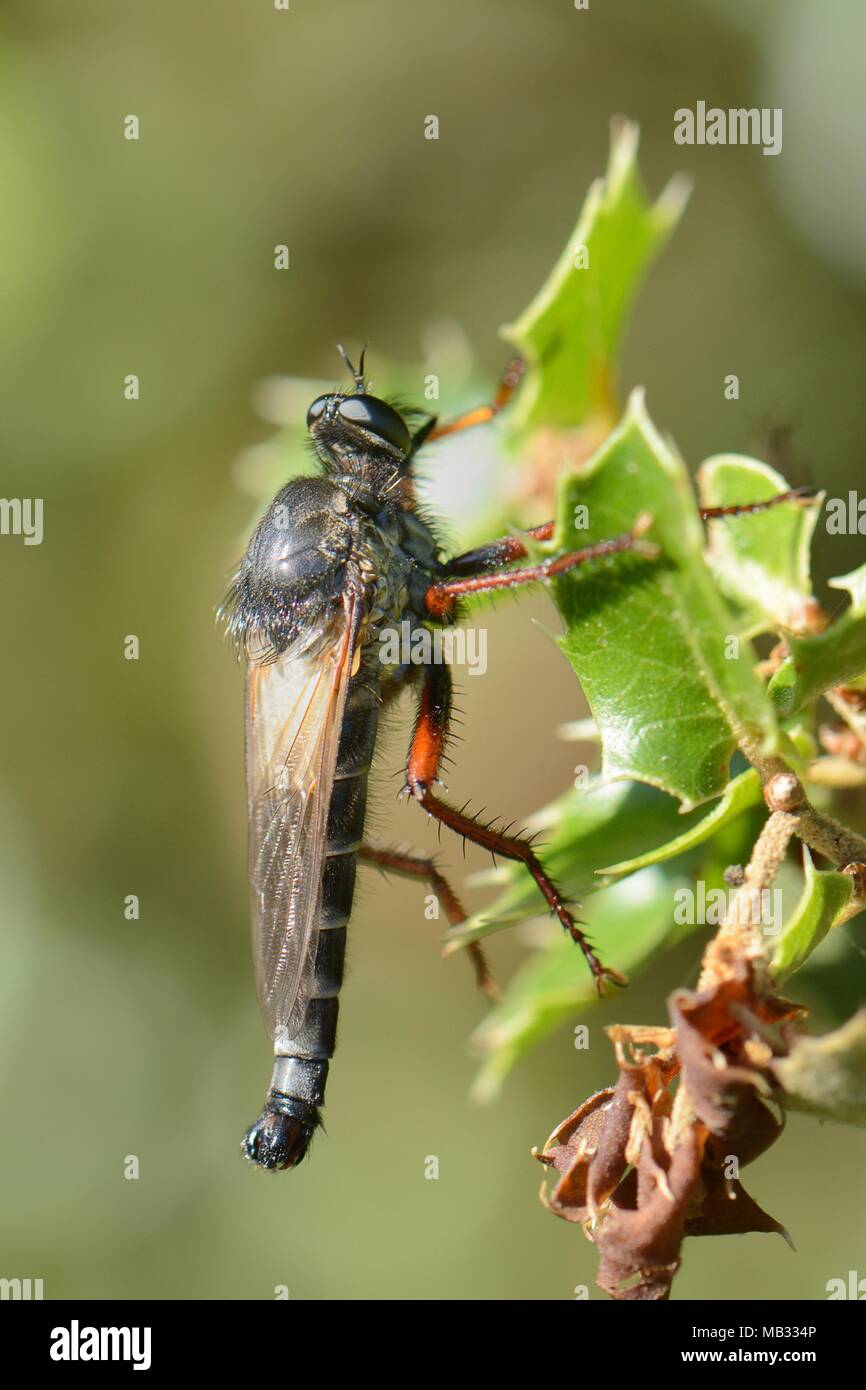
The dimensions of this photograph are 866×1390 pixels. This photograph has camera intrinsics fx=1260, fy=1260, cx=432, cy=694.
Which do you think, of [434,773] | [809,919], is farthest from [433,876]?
[809,919]

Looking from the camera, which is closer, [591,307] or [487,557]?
[591,307]

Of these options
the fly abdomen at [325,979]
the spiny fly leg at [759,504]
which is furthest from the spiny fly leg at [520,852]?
the spiny fly leg at [759,504]

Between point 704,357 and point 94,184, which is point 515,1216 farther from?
point 94,184

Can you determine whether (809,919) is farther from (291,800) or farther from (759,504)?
(291,800)

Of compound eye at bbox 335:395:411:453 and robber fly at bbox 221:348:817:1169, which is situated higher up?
compound eye at bbox 335:395:411:453

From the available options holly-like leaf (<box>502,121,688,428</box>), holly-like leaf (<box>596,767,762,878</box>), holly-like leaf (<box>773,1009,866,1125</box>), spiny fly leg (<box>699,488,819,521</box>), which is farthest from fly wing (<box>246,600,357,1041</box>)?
holly-like leaf (<box>773,1009,866,1125</box>)

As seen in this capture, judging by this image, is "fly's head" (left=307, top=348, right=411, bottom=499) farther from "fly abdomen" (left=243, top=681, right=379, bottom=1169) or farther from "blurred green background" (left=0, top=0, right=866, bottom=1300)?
"blurred green background" (left=0, top=0, right=866, bottom=1300)

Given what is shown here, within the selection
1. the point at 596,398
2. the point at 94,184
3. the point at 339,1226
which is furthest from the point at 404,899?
the point at 94,184
